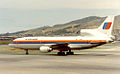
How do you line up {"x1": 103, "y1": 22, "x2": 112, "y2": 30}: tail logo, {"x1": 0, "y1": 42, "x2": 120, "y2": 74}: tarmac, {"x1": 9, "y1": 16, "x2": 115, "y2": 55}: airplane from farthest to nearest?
{"x1": 103, "y1": 22, "x2": 112, "y2": 30}: tail logo → {"x1": 9, "y1": 16, "x2": 115, "y2": 55}: airplane → {"x1": 0, "y1": 42, "x2": 120, "y2": 74}: tarmac

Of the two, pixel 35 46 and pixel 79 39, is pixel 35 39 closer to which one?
pixel 35 46

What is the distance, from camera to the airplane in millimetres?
38312

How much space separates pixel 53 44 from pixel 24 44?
235 inches

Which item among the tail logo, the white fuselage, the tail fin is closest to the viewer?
the white fuselage

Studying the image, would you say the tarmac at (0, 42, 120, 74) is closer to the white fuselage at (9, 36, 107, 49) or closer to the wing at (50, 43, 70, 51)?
the white fuselage at (9, 36, 107, 49)

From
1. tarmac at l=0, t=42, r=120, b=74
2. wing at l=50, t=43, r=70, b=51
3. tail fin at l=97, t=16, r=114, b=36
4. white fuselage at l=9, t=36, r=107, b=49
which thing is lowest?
tarmac at l=0, t=42, r=120, b=74

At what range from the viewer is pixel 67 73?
54.7 feet

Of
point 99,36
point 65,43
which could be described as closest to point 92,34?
point 99,36

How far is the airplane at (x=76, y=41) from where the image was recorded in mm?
38312

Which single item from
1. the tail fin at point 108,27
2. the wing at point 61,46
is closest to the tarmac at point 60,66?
the wing at point 61,46

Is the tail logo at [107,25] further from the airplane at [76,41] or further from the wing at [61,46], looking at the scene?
the wing at [61,46]

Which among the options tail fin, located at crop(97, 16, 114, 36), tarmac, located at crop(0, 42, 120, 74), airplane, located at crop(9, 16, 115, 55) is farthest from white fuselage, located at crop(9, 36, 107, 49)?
tarmac, located at crop(0, 42, 120, 74)

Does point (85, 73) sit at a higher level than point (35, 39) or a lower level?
lower

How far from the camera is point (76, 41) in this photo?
39.3 m
